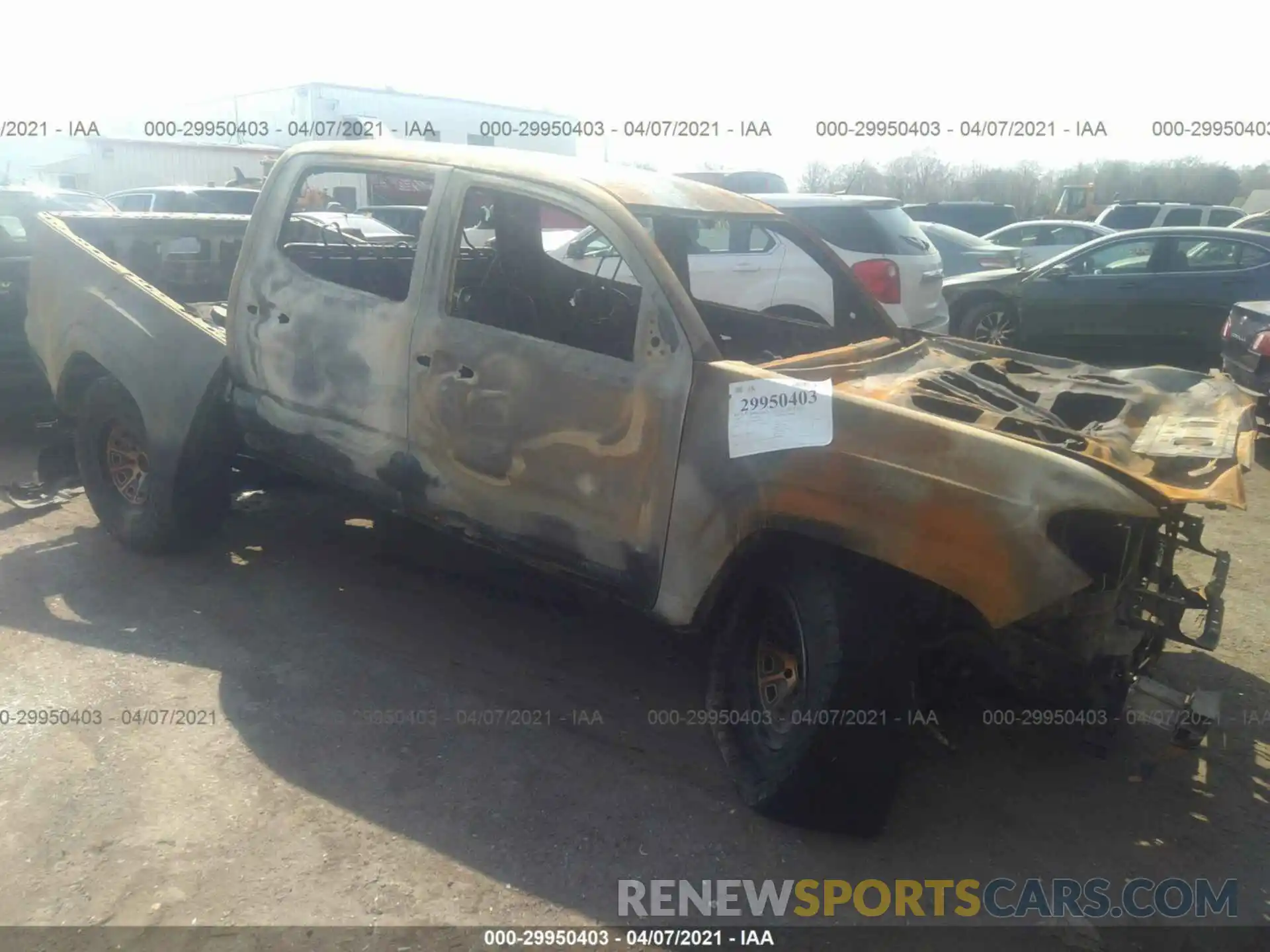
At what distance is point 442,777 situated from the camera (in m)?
3.34

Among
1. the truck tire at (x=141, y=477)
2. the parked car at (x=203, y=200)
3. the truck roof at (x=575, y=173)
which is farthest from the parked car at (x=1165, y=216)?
the truck tire at (x=141, y=477)

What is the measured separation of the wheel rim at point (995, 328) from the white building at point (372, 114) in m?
10.8

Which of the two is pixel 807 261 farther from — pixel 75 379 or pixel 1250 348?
pixel 75 379

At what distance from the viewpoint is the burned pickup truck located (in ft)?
9.18

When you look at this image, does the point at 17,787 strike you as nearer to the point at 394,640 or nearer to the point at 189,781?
the point at 189,781

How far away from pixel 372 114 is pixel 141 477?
2010 centimetres

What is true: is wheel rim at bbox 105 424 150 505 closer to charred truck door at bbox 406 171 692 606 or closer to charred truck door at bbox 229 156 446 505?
charred truck door at bbox 229 156 446 505

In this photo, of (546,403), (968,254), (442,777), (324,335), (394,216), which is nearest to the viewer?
(442,777)

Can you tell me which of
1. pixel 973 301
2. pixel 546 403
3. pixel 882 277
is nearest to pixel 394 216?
pixel 973 301

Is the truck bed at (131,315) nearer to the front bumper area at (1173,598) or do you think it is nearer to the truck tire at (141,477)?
the truck tire at (141,477)

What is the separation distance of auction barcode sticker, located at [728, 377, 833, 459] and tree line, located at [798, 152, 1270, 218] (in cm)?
2721

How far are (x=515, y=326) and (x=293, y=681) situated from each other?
5.42ft

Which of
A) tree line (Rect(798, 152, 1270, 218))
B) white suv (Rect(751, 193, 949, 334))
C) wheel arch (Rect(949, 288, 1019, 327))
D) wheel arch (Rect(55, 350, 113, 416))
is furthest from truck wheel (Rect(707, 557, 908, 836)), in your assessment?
tree line (Rect(798, 152, 1270, 218))

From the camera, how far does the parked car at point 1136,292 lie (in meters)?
9.53
